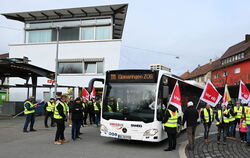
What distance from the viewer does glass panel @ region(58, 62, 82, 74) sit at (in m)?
27.1

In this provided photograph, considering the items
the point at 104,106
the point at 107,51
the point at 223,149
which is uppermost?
the point at 107,51

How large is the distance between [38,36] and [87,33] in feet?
20.2

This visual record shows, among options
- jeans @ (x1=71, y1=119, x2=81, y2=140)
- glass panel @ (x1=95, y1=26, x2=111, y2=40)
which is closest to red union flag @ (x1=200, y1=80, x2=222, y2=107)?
jeans @ (x1=71, y1=119, x2=81, y2=140)

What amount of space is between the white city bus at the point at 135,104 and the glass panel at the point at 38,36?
21.4 meters

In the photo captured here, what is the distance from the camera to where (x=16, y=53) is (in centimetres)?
2867

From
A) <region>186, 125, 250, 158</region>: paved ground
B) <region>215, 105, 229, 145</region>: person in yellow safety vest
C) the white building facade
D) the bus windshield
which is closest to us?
<region>186, 125, 250, 158</region>: paved ground

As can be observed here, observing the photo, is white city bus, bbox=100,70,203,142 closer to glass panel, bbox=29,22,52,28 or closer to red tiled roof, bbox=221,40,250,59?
glass panel, bbox=29,22,52,28

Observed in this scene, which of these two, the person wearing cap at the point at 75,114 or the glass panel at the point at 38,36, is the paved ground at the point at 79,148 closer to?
the person wearing cap at the point at 75,114

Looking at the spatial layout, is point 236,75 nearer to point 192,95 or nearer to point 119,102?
point 192,95

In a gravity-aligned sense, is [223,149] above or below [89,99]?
below

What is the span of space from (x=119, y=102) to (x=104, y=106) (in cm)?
65

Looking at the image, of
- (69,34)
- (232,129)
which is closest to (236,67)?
(69,34)

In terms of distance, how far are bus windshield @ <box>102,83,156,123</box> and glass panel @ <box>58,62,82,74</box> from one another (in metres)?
18.3

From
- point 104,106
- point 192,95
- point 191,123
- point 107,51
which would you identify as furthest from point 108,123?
point 107,51
